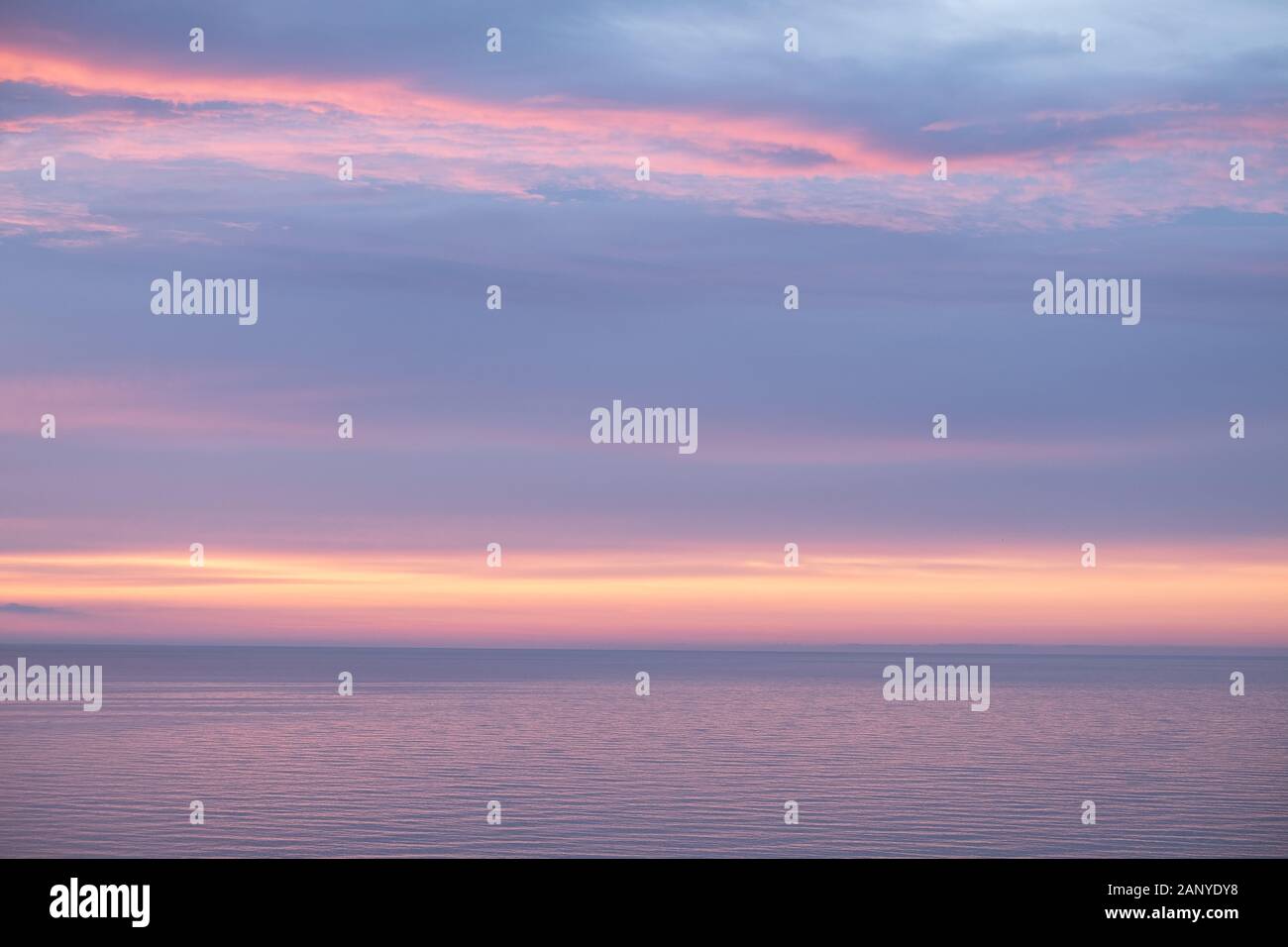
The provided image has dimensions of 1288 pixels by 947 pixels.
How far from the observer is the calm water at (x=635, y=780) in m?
43.7

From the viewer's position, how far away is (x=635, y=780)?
61375 millimetres

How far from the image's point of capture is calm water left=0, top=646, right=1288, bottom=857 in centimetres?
4369

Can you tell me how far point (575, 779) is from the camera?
207 ft

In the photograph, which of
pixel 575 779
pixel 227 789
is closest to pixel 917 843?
pixel 575 779
